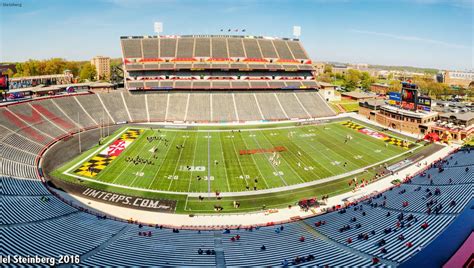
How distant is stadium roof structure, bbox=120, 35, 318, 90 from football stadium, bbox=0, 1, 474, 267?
0.62 m

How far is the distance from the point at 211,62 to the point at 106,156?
172 feet

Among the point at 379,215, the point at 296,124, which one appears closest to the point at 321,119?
the point at 296,124

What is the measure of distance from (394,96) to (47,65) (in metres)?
140

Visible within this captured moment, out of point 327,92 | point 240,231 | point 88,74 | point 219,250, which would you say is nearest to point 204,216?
point 240,231

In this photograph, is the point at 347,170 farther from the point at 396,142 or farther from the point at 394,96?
the point at 394,96

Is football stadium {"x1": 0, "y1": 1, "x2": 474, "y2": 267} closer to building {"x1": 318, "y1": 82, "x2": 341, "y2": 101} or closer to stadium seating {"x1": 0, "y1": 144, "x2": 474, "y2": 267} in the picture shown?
stadium seating {"x1": 0, "y1": 144, "x2": 474, "y2": 267}

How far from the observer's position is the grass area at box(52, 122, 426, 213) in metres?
41.3

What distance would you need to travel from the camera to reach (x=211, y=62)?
96.7 meters

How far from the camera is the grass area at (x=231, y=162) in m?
41.3

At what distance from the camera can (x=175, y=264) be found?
22.5 metres

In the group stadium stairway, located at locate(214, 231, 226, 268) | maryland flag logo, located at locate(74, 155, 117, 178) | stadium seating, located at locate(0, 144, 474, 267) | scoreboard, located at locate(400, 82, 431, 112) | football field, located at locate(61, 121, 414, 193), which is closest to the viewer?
stadium stairway, located at locate(214, 231, 226, 268)

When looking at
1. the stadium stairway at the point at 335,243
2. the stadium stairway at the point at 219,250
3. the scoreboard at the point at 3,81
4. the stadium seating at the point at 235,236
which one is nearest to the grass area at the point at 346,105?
the stadium seating at the point at 235,236

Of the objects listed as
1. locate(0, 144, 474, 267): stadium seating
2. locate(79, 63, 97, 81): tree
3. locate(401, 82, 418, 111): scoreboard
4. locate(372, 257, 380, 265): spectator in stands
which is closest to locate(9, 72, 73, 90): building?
locate(79, 63, 97, 81): tree

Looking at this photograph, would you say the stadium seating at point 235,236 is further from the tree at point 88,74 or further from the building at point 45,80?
the tree at point 88,74
